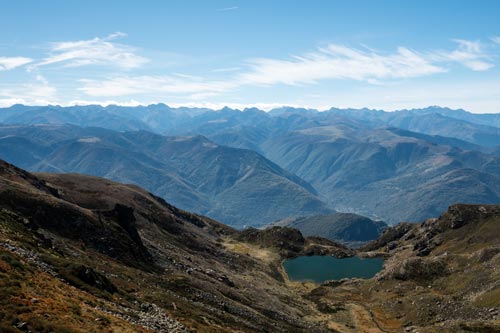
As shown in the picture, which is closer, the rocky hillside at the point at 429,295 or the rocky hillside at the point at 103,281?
the rocky hillside at the point at 103,281

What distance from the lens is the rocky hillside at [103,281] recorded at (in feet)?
133

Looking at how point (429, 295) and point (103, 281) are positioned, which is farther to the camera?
point (429, 295)

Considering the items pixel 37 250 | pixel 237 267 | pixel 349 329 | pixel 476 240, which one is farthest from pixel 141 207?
pixel 476 240

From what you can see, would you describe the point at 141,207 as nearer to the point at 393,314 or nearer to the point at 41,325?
the point at 393,314

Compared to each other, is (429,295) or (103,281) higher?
(103,281)

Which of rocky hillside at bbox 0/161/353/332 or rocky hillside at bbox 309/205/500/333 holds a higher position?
rocky hillside at bbox 0/161/353/332

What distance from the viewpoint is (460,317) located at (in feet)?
323

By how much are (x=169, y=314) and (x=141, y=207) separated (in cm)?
12391

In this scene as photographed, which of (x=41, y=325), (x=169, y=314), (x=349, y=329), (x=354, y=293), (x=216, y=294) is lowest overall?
(x=354, y=293)

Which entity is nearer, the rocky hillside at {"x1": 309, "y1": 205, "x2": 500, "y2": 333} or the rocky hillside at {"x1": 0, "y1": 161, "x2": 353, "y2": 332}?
the rocky hillside at {"x1": 0, "y1": 161, "x2": 353, "y2": 332}

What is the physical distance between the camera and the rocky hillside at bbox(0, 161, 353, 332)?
4053cm

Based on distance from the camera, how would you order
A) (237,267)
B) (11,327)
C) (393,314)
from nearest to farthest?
(11,327) → (393,314) → (237,267)

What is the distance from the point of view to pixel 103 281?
186 feet

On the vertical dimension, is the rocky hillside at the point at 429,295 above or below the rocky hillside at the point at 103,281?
below
